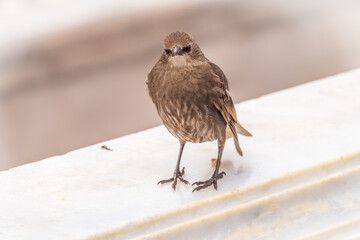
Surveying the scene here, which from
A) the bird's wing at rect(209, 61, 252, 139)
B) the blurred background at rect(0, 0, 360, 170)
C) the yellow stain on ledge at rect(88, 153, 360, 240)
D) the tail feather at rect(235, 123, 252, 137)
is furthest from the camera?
the blurred background at rect(0, 0, 360, 170)

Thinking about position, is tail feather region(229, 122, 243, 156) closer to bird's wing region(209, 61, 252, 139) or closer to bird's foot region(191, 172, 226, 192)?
bird's wing region(209, 61, 252, 139)

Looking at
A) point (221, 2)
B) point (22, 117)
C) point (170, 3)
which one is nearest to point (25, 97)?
point (22, 117)

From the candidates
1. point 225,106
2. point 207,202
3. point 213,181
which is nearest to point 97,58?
point 225,106

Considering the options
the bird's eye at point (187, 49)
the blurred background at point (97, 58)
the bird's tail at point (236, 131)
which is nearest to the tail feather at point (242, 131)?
the bird's tail at point (236, 131)

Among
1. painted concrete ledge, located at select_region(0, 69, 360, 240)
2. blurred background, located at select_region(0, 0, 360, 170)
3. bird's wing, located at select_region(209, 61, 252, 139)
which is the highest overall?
bird's wing, located at select_region(209, 61, 252, 139)

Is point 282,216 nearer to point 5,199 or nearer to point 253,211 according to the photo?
point 253,211

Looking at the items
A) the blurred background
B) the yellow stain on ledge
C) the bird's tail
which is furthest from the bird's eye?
the blurred background

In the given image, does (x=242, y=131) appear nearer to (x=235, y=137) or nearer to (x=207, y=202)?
(x=235, y=137)

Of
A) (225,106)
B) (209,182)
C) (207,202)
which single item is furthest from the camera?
(225,106)
